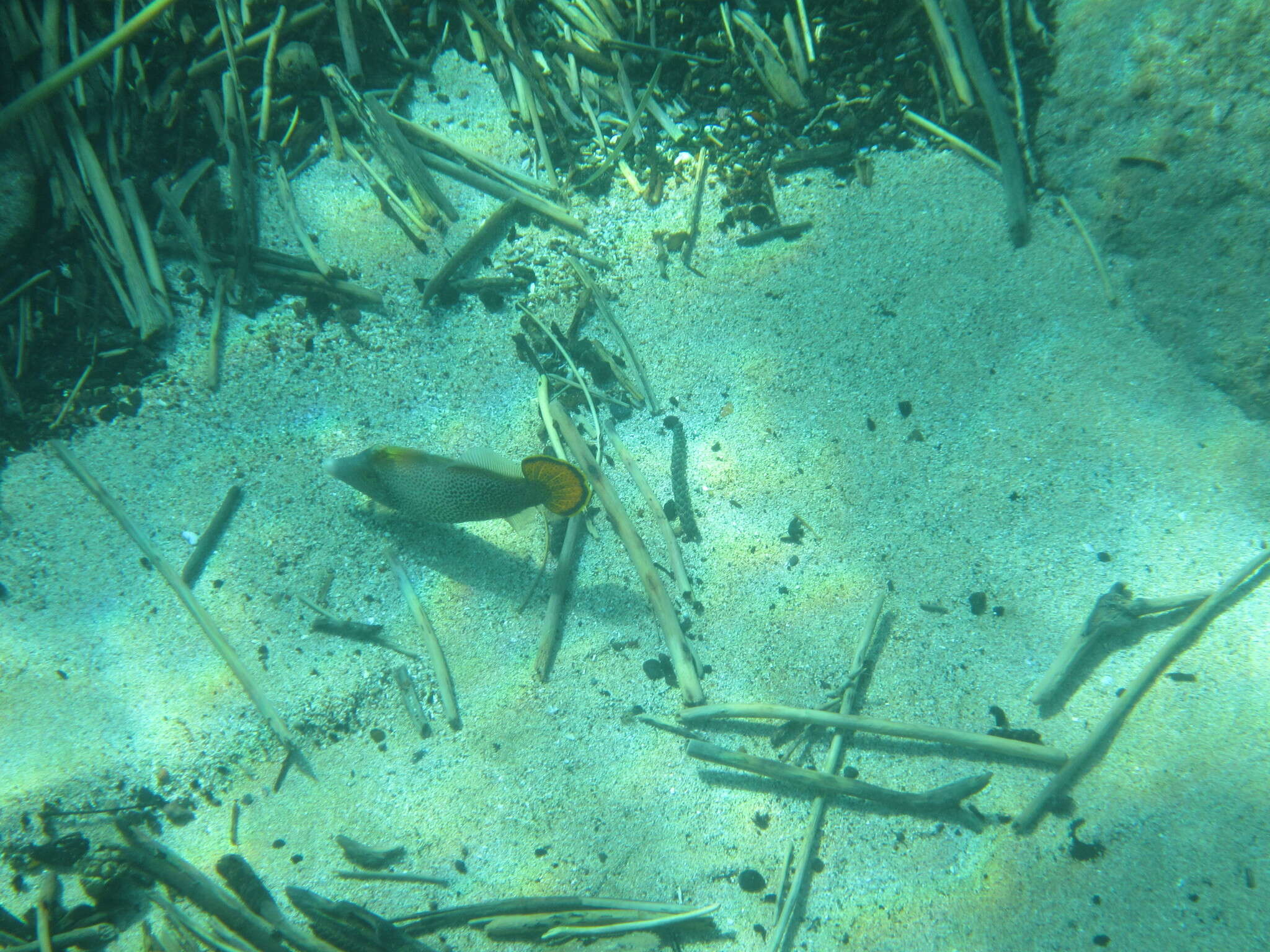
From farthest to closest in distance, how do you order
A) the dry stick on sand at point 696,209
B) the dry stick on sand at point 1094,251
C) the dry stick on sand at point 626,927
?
the dry stick on sand at point 696,209, the dry stick on sand at point 1094,251, the dry stick on sand at point 626,927

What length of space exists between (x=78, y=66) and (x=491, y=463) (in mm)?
3023

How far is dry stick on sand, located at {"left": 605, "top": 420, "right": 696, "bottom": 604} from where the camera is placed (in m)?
2.72

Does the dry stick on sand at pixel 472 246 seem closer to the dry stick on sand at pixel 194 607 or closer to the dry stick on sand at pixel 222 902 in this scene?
the dry stick on sand at pixel 194 607

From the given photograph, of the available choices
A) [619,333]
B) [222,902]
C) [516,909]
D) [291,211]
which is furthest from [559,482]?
[291,211]

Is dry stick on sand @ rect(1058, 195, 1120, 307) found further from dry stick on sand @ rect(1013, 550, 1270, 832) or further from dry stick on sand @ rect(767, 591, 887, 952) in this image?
dry stick on sand @ rect(767, 591, 887, 952)

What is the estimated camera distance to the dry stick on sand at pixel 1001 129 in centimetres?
308

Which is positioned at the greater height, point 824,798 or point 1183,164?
point 1183,164

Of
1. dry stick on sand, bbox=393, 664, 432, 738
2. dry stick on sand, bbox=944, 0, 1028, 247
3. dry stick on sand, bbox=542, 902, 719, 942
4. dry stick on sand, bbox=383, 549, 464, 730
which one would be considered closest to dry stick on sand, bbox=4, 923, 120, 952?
dry stick on sand, bbox=393, 664, 432, 738

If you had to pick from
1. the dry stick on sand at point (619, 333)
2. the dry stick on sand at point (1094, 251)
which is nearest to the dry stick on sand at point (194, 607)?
the dry stick on sand at point (619, 333)

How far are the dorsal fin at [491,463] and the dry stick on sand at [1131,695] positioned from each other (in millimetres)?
2439

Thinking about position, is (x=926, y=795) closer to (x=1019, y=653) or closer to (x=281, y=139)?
(x=1019, y=653)

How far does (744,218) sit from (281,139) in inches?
112

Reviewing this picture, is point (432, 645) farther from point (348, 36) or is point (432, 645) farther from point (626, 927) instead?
point (348, 36)

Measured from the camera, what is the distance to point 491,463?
253cm
